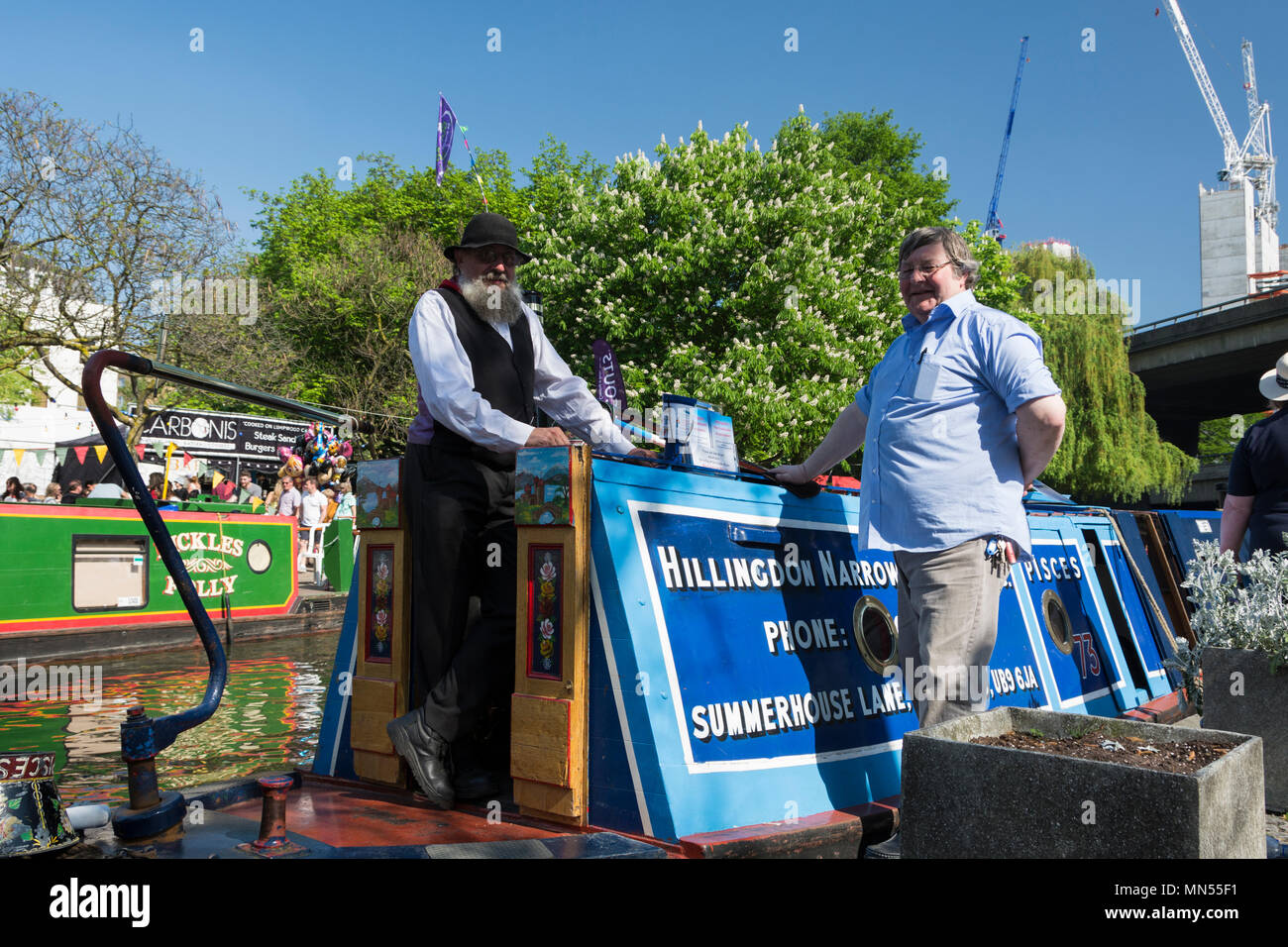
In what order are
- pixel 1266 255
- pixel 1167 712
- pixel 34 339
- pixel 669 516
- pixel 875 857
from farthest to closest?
pixel 1266 255, pixel 34 339, pixel 1167 712, pixel 669 516, pixel 875 857

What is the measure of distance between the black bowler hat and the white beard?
135mm

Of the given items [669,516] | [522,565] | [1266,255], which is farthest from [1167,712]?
[1266,255]

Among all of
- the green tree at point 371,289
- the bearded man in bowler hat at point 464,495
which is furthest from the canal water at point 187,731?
the green tree at point 371,289

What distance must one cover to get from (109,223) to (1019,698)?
1933cm

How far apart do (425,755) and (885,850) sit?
1550mm

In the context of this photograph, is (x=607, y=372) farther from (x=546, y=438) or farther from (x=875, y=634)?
(x=546, y=438)

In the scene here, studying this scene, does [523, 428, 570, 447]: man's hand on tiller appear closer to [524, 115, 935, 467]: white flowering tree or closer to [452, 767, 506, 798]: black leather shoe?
[452, 767, 506, 798]: black leather shoe

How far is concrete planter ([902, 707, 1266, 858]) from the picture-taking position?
208cm

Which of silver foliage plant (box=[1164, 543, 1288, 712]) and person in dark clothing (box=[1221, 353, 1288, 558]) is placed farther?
person in dark clothing (box=[1221, 353, 1288, 558])

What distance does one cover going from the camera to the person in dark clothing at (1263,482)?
16.3 ft

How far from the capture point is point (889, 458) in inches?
132

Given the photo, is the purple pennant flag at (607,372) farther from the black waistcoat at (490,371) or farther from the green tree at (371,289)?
the green tree at (371,289)

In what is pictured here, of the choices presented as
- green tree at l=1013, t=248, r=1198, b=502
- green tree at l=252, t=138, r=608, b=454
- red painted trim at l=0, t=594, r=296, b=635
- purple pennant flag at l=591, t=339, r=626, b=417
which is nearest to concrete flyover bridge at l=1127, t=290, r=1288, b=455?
green tree at l=1013, t=248, r=1198, b=502
